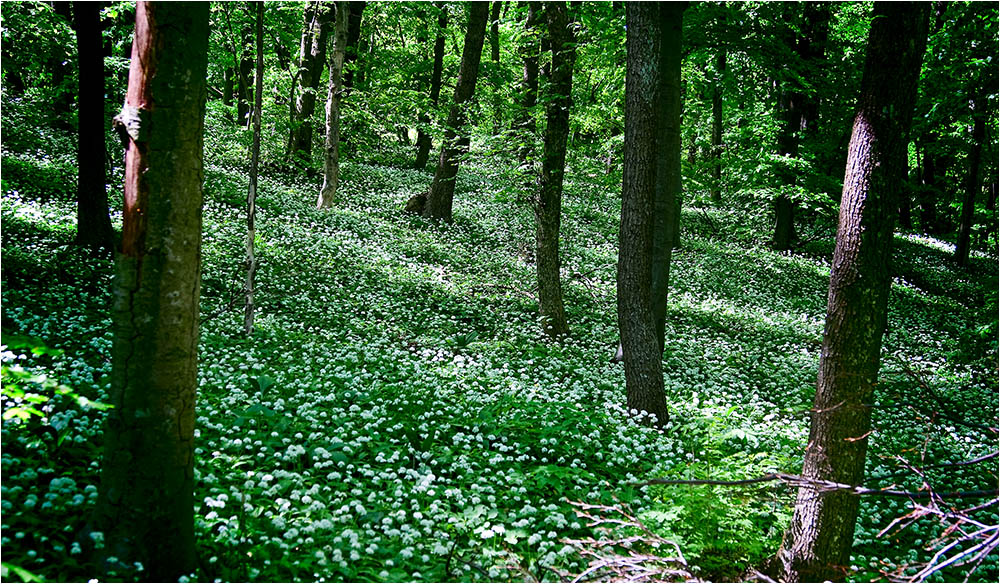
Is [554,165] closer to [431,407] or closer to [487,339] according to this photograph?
[487,339]

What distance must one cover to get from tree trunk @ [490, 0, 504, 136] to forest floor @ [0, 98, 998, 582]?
128 inches

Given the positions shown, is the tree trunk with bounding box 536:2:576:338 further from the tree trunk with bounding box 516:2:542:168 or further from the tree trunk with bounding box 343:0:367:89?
the tree trunk with bounding box 343:0:367:89

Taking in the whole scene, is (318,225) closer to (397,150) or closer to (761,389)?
(761,389)

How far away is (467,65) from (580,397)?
40.7 feet

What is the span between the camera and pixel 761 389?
10.7 metres

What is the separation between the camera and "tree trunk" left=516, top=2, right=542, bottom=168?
12.0m

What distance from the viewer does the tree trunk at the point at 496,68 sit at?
15.6 m

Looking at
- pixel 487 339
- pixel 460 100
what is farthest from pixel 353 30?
pixel 487 339

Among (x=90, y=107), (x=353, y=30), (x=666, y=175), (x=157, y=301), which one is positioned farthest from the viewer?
(x=353, y=30)

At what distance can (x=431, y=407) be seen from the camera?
26.0ft

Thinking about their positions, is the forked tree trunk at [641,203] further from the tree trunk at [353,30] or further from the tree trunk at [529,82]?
the tree trunk at [353,30]

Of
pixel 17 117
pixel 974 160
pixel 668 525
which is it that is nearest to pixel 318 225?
pixel 17 117

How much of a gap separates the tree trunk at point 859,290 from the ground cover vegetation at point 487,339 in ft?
0.14

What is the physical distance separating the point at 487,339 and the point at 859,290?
7.43 meters
